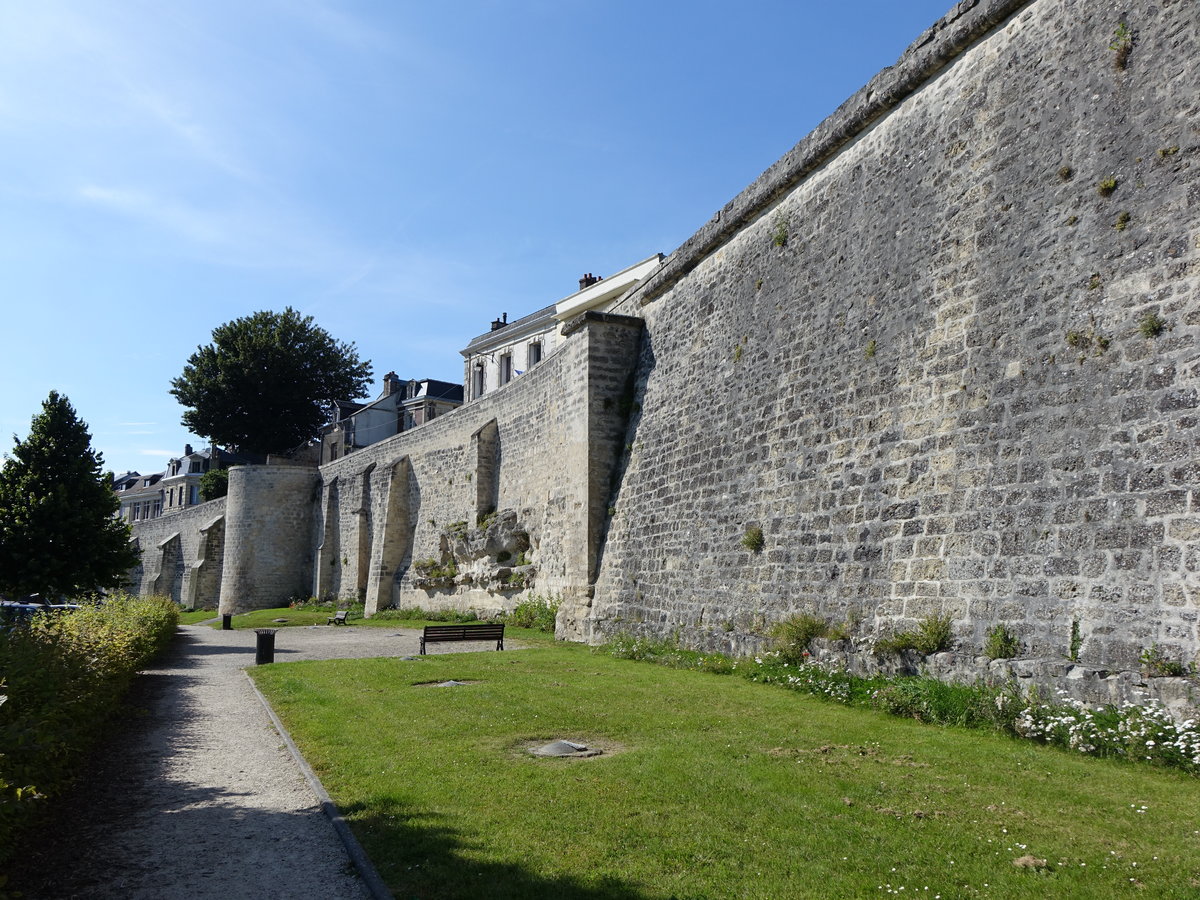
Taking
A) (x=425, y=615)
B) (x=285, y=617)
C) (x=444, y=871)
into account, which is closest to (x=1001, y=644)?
(x=444, y=871)

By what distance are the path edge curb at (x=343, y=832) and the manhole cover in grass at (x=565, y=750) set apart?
165cm

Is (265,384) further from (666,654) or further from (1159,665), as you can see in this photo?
(1159,665)

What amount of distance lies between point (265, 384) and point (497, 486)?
30.3 metres

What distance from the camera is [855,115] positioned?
1107 cm

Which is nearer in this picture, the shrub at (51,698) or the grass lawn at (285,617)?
the shrub at (51,698)

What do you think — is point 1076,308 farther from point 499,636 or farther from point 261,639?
point 261,639

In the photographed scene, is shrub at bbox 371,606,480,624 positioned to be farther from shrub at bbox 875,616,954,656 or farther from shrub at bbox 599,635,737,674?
shrub at bbox 875,616,954,656

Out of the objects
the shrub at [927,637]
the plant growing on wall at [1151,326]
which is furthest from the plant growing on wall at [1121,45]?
the shrub at [927,637]

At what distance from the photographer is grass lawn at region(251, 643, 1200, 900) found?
3953 millimetres

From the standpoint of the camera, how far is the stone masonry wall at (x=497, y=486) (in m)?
16.6

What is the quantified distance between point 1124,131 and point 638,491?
957 cm

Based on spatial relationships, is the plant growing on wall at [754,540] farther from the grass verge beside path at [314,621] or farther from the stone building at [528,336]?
the stone building at [528,336]

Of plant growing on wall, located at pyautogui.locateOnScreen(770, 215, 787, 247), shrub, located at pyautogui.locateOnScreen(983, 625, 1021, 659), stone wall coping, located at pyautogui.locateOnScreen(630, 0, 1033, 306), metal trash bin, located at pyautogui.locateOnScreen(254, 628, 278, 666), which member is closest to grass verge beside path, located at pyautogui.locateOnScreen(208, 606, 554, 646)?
metal trash bin, located at pyautogui.locateOnScreen(254, 628, 278, 666)

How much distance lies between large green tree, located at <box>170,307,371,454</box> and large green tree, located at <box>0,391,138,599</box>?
29.7 m
